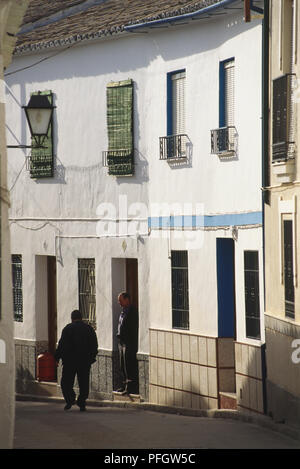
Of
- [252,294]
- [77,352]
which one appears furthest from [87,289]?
[252,294]

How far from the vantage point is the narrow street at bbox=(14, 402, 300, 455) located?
51.2 ft

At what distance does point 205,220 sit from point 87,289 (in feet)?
14.2

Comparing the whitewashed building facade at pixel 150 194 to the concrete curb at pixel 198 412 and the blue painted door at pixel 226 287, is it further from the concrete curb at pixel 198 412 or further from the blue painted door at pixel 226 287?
the concrete curb at pixel 198 412

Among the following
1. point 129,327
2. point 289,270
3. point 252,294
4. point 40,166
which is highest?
point 40,166

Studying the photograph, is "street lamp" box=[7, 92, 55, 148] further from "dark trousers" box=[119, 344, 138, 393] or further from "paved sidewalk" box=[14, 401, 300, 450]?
"dark trousers" box=[119, 344, 138, 393]

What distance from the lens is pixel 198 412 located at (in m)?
21.0

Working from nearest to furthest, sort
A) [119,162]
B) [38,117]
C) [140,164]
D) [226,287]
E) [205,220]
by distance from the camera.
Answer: [38,117]
[226,287]
[205,220]
[140,164]
[119,162]

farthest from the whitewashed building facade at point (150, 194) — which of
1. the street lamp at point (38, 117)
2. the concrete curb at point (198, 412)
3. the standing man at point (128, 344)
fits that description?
the street lamp at point (38, 117)

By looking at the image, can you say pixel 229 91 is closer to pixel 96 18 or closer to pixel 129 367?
pixel 96 18

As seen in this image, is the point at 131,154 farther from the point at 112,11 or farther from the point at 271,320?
the point at 271,320

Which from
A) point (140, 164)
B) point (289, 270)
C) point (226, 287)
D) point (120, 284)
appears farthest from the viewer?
point (120, 284)

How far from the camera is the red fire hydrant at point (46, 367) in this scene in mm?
26125

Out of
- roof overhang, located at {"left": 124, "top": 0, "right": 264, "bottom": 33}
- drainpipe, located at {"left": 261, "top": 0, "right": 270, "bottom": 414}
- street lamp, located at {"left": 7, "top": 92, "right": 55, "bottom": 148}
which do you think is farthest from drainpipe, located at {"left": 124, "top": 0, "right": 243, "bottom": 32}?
street lamp, located at {"left": 7, "top": 92, "right": 55, "bottom": 148}

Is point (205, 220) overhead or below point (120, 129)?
below
